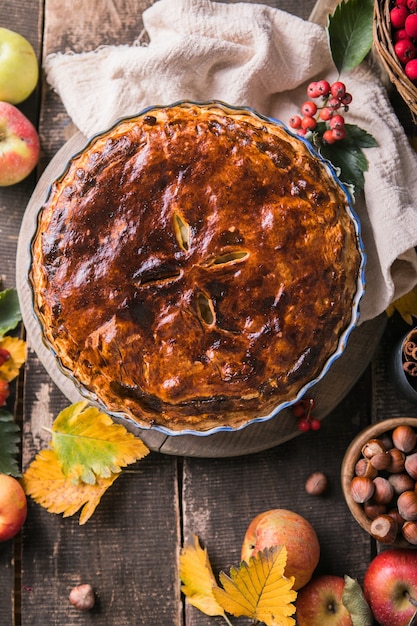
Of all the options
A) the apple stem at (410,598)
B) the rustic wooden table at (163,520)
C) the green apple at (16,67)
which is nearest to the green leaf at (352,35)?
the rustic wooden table at (163,520)

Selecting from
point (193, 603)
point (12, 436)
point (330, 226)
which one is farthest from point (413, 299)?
point (12, 436)

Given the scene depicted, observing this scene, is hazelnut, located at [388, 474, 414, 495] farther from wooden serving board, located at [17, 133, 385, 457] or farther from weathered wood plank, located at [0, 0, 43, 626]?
weathered wood plank, located at [0, 0, 43, 626]

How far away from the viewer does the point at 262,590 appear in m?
2.18

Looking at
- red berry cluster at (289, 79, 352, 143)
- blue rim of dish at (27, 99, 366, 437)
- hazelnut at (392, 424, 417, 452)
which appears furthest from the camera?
hazelnut at (392, 424, 417, 452)

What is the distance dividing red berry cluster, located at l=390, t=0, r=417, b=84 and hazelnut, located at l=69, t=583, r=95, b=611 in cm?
178

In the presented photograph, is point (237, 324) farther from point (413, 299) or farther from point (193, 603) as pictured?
point (193, 603)

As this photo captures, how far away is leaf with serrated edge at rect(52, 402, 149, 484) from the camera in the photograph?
2271 millimetres

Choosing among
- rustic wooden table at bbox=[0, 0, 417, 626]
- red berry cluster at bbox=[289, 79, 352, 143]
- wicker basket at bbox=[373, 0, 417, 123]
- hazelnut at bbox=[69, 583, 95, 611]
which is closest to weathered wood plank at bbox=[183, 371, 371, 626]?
rustic wooden table at bbox=[0, 0, 417, 626]

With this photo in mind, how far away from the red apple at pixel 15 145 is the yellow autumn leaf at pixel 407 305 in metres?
1.22

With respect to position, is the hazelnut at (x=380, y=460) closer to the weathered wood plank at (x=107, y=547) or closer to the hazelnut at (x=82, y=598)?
the weathered wood plank at (x=107, y=547)

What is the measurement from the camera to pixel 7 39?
2.36 meters

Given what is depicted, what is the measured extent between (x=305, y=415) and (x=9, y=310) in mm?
978

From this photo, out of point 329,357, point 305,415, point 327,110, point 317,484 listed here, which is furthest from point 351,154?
point 317,484

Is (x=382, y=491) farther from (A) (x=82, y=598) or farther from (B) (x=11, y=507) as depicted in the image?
(B) (x=11, y=507)
